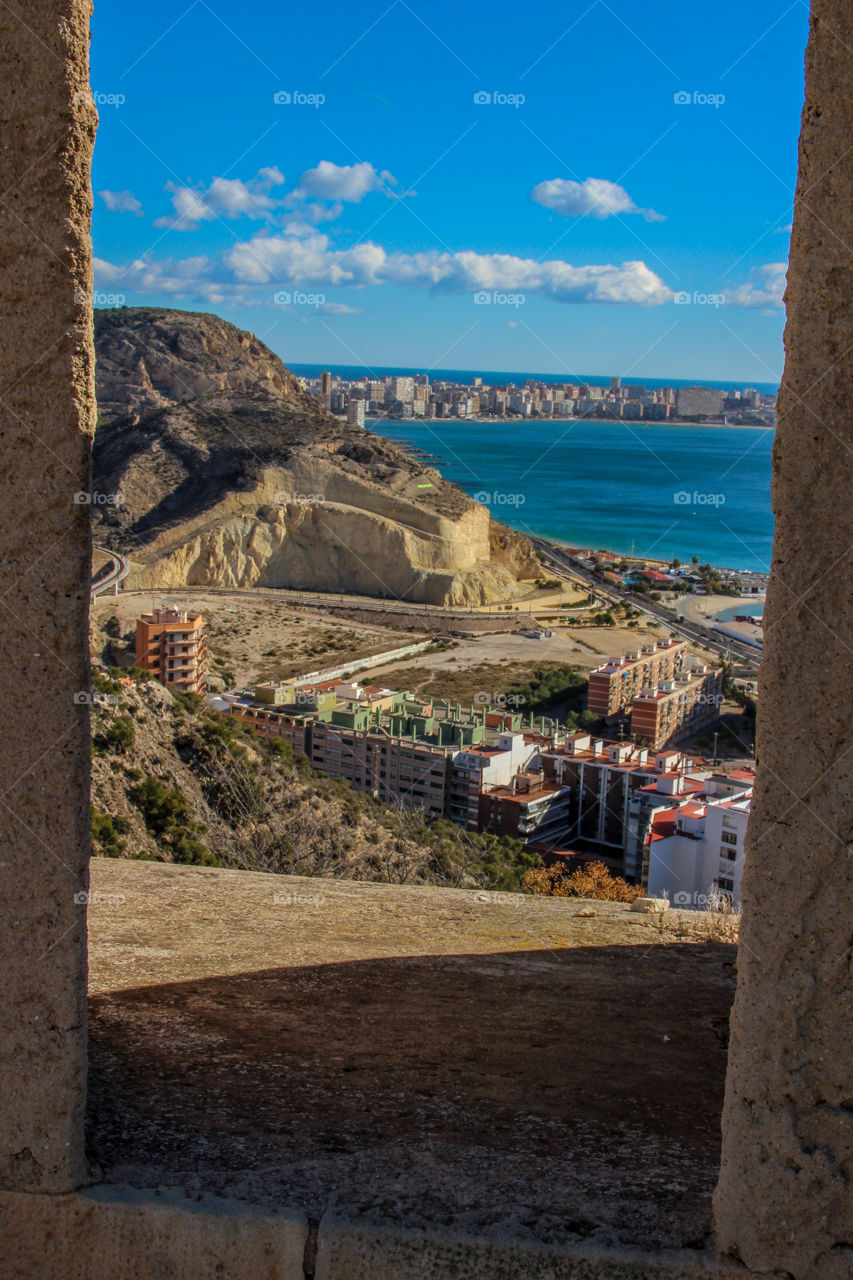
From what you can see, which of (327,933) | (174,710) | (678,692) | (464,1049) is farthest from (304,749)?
(464,1049)

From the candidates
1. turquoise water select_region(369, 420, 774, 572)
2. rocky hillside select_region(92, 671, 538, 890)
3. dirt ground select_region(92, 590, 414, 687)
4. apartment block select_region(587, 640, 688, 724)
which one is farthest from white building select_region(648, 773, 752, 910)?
turquoise water select_region(369, 420, 774, 572)

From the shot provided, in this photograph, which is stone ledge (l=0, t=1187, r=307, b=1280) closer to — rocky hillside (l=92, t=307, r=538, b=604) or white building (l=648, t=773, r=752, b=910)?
white building (l=648, t=773, r=752, b=910)

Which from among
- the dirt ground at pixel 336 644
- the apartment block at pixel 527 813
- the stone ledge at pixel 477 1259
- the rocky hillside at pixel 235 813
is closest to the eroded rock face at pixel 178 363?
the dirt ground at pixel 336 644

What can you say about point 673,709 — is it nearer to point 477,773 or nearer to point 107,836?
point 477,773

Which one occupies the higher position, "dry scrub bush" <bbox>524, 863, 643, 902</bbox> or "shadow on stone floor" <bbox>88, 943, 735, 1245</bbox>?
"shadow on stone floor" <bbox>88, 943, 735, 1245</bbox>

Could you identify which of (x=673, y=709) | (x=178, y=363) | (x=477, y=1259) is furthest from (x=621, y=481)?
(x=477, y=1259)

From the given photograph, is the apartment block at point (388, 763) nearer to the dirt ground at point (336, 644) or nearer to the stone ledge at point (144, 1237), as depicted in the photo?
the dirt ground at point (336, 644)
